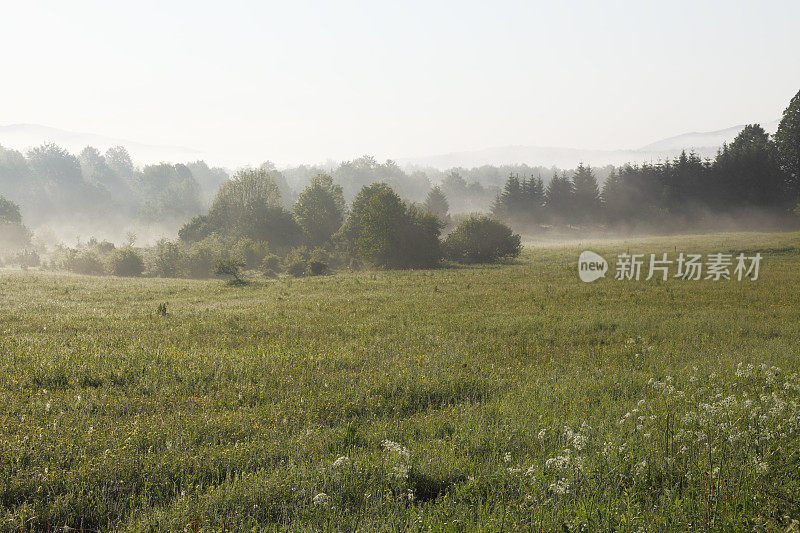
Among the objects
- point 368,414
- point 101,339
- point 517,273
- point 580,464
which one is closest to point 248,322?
point 101,339

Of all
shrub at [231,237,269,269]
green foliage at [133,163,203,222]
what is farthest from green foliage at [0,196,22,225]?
green foliage at [133,163,203,222]

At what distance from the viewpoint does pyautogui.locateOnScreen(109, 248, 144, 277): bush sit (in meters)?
49.4

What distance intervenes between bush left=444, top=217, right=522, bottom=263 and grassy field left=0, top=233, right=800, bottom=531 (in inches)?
1290

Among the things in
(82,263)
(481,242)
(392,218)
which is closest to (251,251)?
(82,263)

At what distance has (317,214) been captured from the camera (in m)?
63.4

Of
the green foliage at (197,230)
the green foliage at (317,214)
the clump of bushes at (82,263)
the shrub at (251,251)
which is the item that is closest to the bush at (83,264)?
the clump of bushes at (82,263)

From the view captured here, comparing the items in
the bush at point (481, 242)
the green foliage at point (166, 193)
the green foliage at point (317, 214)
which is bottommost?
the bush at point (481, 242)

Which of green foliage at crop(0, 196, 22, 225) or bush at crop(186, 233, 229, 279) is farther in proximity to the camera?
green foliage at crop(0, 196, 22, 225)

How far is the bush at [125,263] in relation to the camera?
49406 mm

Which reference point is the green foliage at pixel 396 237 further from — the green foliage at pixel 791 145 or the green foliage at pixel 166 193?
the green foliage at pixel 166 193

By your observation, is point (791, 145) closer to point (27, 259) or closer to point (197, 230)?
point (197, 230)

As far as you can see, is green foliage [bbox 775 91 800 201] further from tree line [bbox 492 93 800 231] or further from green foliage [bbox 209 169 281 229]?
green foliage [bbox 209 169 281 229]

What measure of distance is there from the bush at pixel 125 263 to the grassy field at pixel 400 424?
39918mm

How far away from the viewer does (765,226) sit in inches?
2611
